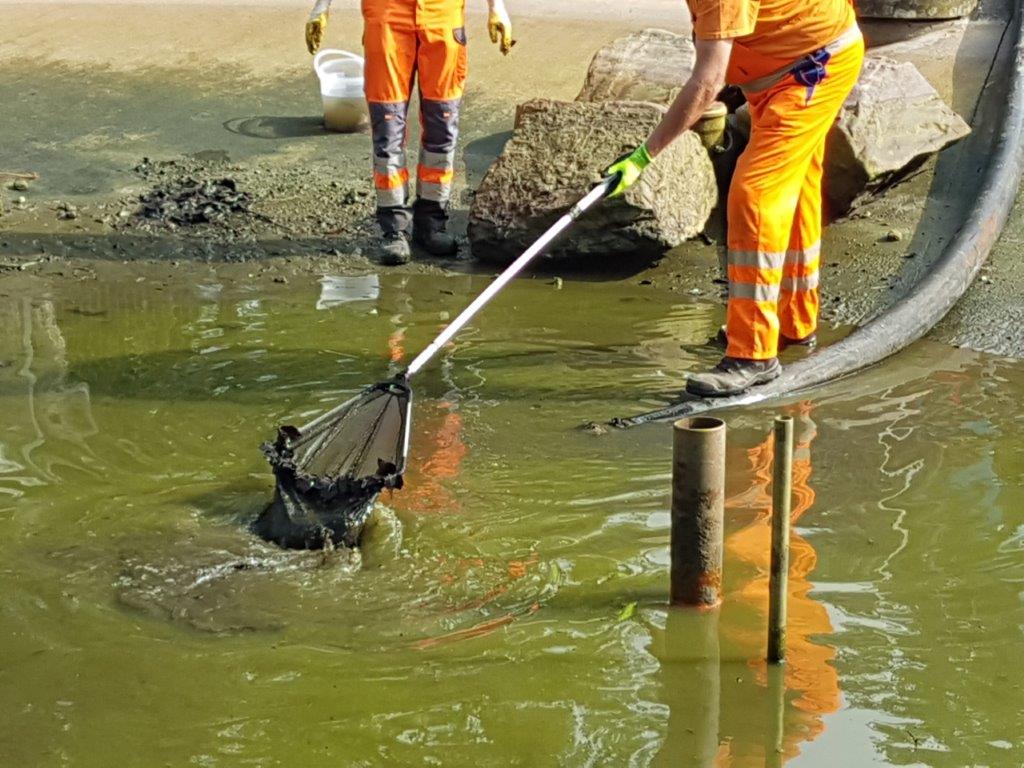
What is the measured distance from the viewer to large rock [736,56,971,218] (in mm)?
6680

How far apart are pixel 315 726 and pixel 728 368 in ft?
8.39

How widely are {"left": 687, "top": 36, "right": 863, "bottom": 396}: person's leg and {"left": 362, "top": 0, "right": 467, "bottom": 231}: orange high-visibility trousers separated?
198 cm

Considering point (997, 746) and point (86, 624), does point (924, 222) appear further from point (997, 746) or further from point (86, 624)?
point (86, 624)

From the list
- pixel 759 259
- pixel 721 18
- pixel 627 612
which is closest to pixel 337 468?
pixel 627 612

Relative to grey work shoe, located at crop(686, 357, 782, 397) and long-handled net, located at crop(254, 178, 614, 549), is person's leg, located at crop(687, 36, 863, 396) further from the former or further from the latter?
long-handled net, located at crop(254, 178, 614, 549)

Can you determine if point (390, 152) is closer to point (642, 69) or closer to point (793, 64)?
point (642, 69)

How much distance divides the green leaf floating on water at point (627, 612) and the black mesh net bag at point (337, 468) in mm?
745

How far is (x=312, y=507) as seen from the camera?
4172mm

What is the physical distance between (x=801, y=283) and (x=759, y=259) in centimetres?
60

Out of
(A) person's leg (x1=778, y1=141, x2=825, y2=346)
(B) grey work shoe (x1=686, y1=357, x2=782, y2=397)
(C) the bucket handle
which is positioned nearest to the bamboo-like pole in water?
(B) grey work shoe (x1=686, y1=357, x2=782, y2=397)

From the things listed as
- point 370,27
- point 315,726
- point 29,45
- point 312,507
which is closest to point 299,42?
point 29,45

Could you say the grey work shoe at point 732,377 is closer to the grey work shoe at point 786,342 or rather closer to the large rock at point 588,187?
the grey work shoe at point 786,342

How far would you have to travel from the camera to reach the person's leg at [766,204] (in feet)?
17.1

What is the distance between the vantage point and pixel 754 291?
5293mm
